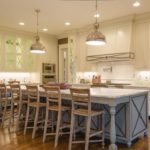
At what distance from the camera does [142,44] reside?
5.75 metres

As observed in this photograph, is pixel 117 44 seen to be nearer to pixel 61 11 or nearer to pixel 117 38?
pixel 117 38

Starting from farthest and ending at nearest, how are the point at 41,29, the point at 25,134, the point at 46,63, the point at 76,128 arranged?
1. the point at 46,63
2. the point at 41,29
3. the point at 25,134
4. the point at 76,128

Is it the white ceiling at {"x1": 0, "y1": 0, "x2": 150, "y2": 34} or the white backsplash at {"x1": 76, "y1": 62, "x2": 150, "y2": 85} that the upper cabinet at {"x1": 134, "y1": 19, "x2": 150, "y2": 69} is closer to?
the white backsplash at {"x1": 76, "y1": 62, "x2": 150, "y2": 85}

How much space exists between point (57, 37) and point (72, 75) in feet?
6.52

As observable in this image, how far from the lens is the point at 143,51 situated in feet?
18.8

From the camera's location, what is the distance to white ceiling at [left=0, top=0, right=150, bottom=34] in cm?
477

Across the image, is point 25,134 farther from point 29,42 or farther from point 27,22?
point 29,42

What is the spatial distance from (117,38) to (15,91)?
3.51m

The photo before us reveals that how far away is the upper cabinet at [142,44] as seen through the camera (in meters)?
5.64

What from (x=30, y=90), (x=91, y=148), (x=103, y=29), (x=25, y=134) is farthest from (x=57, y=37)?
(x=91, y=148)

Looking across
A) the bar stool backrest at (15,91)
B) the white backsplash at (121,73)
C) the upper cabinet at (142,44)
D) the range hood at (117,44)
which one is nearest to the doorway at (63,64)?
the white backsplash at (121,73)

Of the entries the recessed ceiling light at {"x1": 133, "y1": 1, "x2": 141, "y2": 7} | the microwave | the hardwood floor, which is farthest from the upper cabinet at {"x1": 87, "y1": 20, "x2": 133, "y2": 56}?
the hardwood floor

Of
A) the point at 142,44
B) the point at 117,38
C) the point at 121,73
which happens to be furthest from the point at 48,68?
the point at 142,44

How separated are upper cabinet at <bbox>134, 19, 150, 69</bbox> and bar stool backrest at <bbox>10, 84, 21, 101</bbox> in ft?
11.5
